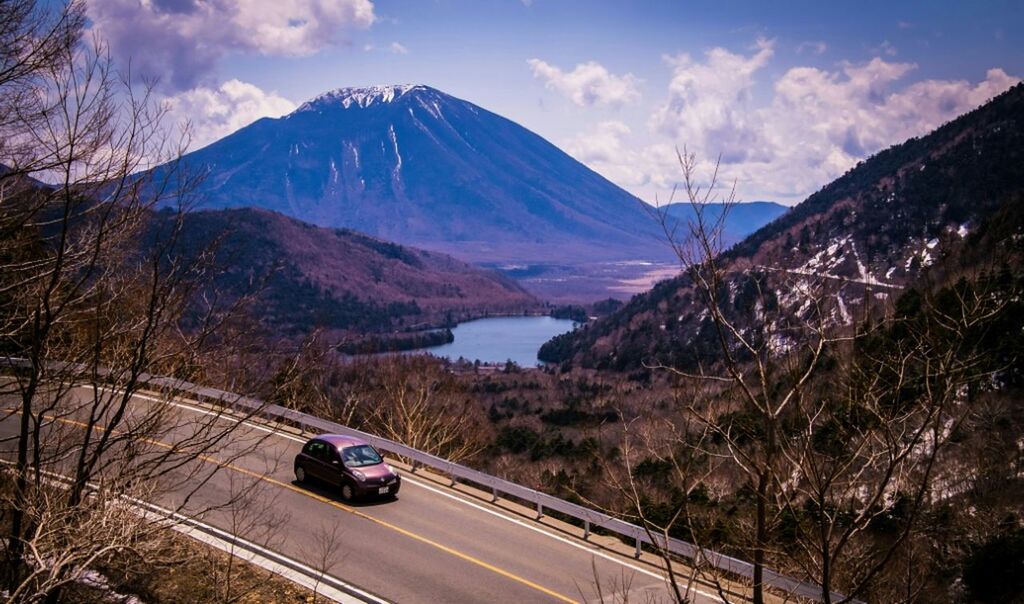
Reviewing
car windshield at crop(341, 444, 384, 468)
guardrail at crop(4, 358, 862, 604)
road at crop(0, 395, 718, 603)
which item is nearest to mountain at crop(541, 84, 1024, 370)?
guardrail at crop(4, 358, 862, 604)

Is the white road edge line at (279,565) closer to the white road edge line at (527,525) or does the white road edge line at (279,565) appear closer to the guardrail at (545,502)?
the white road edge line at (527,525)

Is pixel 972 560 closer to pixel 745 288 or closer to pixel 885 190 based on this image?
pixel 745 288

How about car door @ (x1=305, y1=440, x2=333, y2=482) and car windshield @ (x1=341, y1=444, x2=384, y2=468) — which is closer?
car windshield @ (x1=341, y1=444, x2=384, y2=468)

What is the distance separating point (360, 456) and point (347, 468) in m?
0.71

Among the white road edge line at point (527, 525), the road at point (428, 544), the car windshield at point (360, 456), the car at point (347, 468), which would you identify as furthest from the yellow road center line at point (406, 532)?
the white road edge line at point (527, 525)

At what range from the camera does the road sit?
13.2 m

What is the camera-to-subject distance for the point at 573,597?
512 inches

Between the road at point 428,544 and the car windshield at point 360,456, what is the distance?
1.04 metres

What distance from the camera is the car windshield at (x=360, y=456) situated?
58.0ft

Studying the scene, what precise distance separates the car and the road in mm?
354

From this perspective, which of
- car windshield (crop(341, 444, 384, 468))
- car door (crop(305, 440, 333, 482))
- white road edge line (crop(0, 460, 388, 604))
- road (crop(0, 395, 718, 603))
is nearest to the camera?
white road edge line (crop(0, 460, 388, 604))

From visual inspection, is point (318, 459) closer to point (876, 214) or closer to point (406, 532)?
point (406, 532)

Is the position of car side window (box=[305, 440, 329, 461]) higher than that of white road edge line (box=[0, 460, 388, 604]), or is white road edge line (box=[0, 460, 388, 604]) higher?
car side window (box=[305, 440, 329, 461])

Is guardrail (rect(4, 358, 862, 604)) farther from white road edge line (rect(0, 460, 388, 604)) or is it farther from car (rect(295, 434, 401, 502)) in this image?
white road edge line (rect(0, 460, 388, 604))
